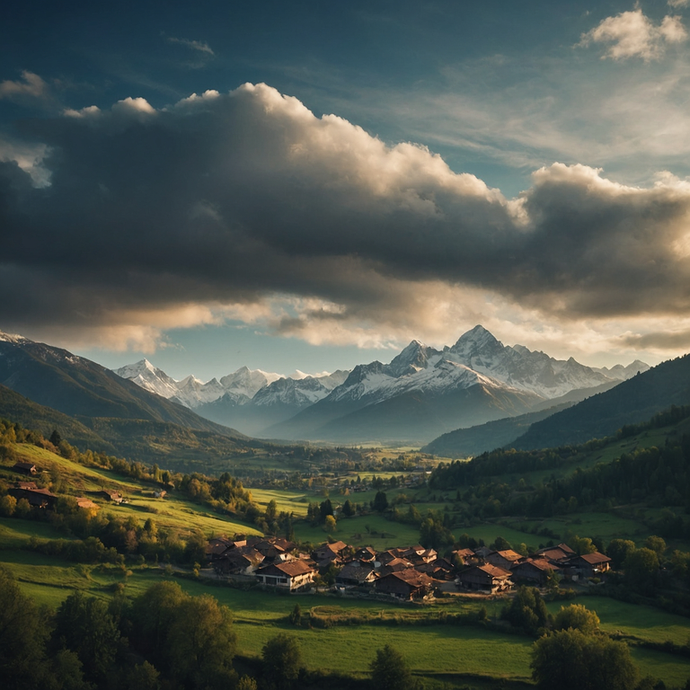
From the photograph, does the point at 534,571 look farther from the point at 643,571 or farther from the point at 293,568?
the point at 293,568

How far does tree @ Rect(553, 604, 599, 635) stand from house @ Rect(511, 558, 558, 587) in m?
25.7

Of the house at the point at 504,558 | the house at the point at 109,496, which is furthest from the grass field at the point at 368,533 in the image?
the house at the point at 109,496

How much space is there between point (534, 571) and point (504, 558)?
24.8 ft

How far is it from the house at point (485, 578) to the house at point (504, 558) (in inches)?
278

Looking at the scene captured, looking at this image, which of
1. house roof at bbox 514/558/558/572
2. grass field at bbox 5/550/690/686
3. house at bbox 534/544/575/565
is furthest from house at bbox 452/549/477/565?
grass field at bbox 5/550/690/686

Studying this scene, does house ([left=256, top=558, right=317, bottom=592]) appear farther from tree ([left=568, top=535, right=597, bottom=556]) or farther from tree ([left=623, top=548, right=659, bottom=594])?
tree ([left=568, top=535, right=597, bottom=556])

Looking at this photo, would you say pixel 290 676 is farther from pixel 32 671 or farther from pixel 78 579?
pixel 78 579

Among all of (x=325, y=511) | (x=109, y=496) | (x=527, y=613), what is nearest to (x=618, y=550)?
(x=527, y=613)

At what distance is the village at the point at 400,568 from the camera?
88.1 metres

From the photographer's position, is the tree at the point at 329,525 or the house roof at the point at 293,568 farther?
the tree at the point at 329,525

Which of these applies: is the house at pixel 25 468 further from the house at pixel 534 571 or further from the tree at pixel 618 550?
the tree at pixel 618 550

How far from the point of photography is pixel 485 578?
8931cm

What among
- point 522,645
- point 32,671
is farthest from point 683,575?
point 32,671

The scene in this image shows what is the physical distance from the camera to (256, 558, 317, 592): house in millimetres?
88500
